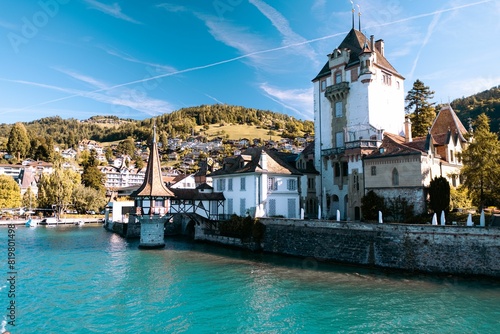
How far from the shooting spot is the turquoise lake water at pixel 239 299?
1484 cm

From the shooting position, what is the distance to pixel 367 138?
36.6 meters

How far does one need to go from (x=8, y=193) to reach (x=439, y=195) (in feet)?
243

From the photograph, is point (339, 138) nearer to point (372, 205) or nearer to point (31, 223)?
point (372, 205)

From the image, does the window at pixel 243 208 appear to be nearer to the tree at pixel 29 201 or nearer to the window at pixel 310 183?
the window at pixel 310 183

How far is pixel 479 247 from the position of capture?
20.8m

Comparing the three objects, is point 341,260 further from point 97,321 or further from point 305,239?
point 97,321

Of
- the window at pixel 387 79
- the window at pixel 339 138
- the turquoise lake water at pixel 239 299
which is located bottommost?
the turquoise lake water at pixel 239 299

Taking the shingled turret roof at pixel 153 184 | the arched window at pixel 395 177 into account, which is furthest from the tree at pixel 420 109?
the shingled turret roof at pixel 153 184

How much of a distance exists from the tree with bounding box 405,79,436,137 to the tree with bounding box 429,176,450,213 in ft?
78.0

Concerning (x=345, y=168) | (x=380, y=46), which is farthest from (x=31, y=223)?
(x=380, y=46)

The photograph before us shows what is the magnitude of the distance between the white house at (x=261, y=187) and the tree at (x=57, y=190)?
150 ft

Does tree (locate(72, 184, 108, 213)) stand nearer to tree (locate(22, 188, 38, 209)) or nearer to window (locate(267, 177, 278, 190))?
tree (locate(22, 188, 38, 209))

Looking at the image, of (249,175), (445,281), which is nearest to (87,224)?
(249,175)

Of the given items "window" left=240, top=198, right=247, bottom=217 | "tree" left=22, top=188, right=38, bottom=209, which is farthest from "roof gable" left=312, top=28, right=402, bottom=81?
"tree" left=22, top=188, right=38, bottom=209
